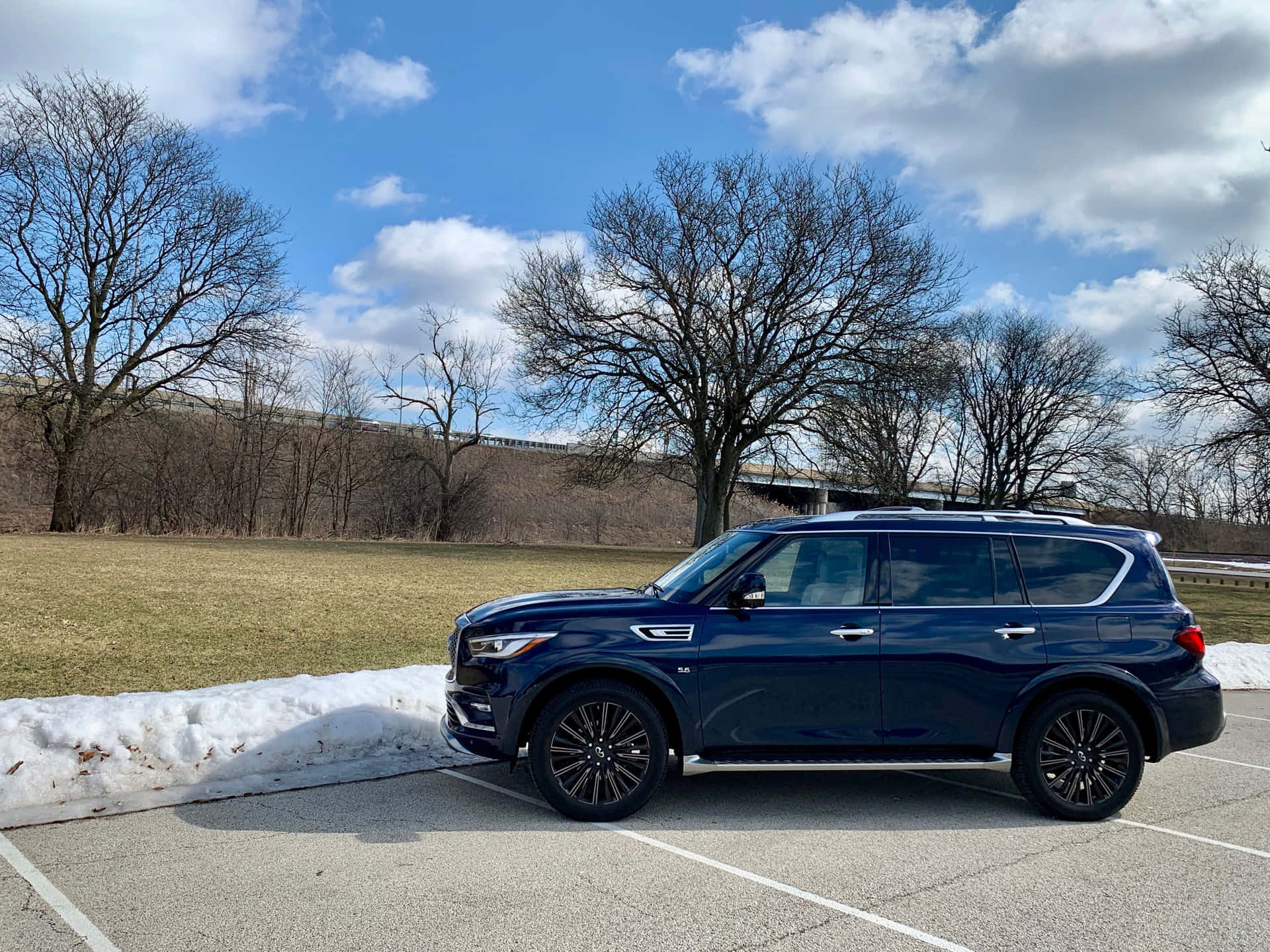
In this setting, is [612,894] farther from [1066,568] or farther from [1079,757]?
[1066,568]

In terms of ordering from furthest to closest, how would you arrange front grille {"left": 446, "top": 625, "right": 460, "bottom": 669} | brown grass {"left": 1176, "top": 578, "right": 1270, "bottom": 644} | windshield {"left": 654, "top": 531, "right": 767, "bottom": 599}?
brown grass {"left": 1176, "top": 578, "right": 1270, "bottom": 644}, windshield {"left": 654, "top": 531, "right": 767, "bottom": 599}, front grille {"left": 446, "top": 625, "right": 460, "bottom": 669}

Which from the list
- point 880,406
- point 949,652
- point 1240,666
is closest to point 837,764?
point 949,652

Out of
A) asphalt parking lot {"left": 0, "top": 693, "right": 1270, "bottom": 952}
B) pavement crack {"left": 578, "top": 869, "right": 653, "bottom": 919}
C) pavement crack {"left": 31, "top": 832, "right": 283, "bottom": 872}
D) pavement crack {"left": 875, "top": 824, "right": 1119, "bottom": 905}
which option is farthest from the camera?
pavement crack {"left": 31, "top": 832, "right": 283, "bottom": 872}

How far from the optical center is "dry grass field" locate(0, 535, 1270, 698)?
927 centimetres

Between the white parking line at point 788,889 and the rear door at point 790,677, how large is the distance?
724mm

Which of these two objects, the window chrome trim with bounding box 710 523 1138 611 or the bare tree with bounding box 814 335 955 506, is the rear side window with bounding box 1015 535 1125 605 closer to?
the window chrome trim with bounding box 710 523 1138 611

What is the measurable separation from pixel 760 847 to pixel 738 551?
1.91 metres

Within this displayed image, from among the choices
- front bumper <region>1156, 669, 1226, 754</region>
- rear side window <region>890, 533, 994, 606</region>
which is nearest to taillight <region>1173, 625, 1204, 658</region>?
front bumper <region>1156, 669, 1226, 754</region>

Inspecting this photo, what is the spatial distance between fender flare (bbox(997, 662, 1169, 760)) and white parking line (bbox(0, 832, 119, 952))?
4956 millimetres

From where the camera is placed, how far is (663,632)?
18.9 feet

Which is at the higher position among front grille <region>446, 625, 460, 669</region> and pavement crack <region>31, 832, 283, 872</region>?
front grille <region>446, 625, 460, 669</region>

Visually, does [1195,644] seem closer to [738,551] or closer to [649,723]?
[738,551]

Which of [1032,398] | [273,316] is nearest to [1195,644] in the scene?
[273,316]

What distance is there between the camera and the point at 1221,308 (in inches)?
1126
